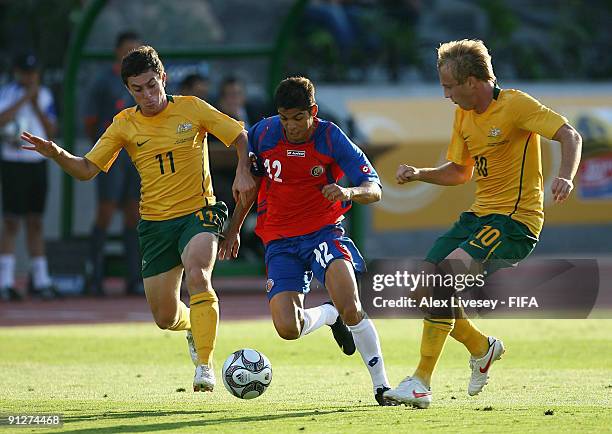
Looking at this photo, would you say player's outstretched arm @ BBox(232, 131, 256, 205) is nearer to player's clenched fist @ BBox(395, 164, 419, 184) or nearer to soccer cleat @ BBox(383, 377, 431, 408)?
player's clenched fist @ BBox(395, 164, 419, 184)

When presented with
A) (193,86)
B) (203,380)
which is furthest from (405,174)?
(193,86)

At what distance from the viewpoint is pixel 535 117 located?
27.6 feet

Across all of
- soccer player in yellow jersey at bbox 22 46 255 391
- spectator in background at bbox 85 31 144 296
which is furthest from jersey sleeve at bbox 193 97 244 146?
spectator in background at bbox 85 31 144 296

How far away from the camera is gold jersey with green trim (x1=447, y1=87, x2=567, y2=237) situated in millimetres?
8516

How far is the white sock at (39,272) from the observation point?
1617 centimetres

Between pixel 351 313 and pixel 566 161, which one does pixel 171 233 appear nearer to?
pixel 351 313

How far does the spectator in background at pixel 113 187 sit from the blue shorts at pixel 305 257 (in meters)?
7.67

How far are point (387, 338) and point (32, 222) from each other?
5436 millimetres

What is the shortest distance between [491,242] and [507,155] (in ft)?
1.82

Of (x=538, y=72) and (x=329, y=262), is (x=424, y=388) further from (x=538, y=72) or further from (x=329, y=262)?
(x=538, y=72)

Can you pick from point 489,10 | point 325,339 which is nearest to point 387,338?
point 325,339

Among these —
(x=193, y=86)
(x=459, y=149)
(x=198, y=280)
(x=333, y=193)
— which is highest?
(x=193, y=86)

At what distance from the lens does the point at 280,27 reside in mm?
17516

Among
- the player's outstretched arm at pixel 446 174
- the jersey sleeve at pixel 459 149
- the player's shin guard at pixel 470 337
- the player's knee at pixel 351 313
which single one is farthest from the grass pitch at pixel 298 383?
the jersey sleeve at pixel 459 149
